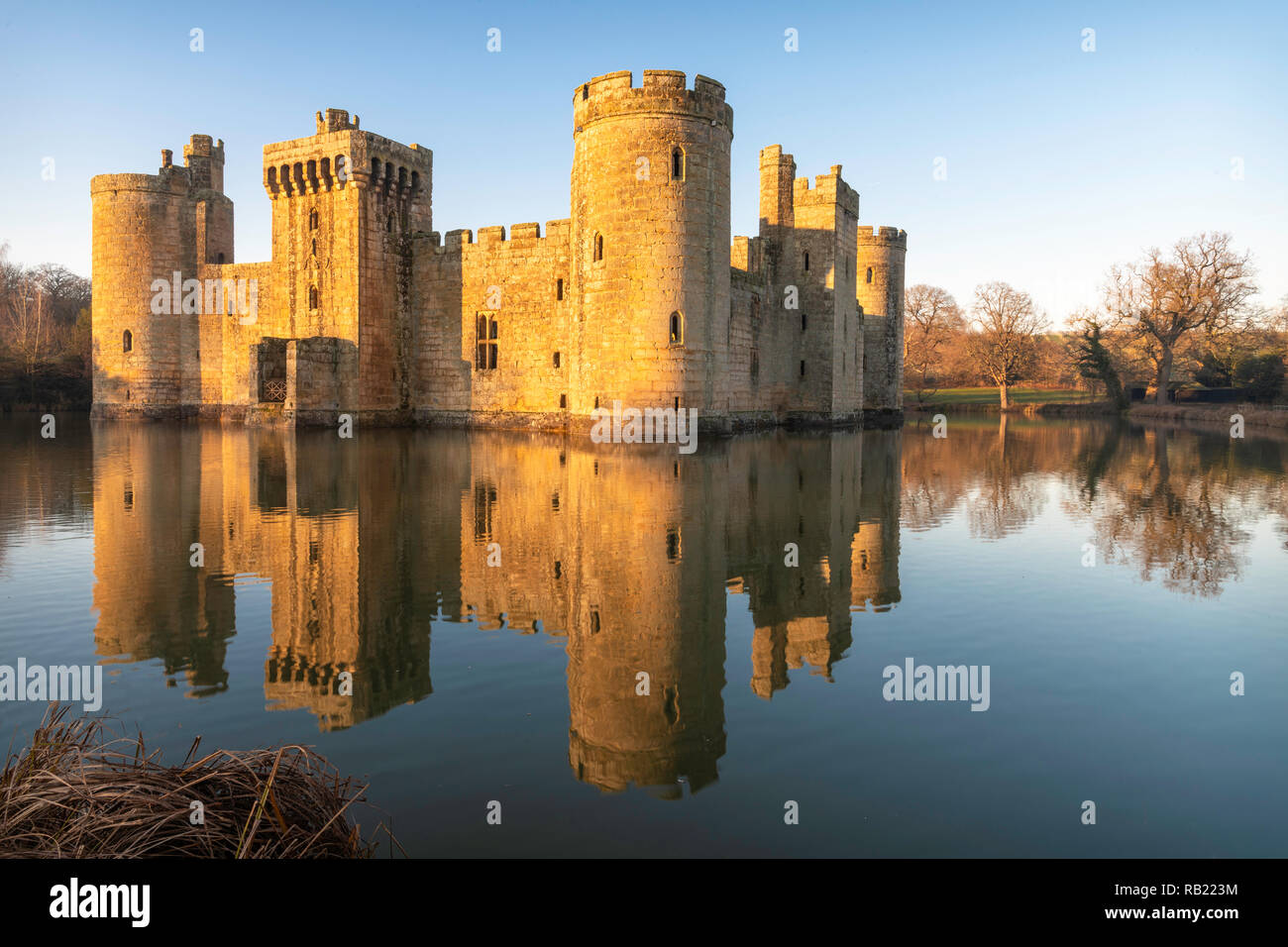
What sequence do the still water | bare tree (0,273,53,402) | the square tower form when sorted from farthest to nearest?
bare tree (0,273,53,402) → the square tower → the still water

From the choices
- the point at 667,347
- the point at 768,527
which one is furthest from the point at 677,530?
the point at 667,347

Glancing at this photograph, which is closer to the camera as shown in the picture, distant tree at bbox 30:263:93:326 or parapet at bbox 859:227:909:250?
parapet at bbox 859:227:909:250

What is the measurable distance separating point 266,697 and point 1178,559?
1011 cm

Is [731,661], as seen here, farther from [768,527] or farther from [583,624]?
[768,527]

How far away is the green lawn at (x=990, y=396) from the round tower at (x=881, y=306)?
2372 centimetres

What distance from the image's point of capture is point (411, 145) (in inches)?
1363

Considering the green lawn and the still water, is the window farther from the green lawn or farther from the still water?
the green lawn

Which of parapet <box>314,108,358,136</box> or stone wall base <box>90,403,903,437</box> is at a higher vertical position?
parapet <box>314,108,358,136</box>

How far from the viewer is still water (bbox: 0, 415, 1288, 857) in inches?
159

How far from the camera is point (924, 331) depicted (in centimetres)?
7975

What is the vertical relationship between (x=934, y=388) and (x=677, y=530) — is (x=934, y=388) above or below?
above

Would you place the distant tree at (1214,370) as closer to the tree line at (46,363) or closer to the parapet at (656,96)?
the parapet at (656,96)

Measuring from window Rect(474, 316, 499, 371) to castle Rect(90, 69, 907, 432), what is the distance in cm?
9

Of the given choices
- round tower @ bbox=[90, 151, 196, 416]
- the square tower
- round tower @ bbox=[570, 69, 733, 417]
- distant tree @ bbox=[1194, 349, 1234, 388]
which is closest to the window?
the square tower
